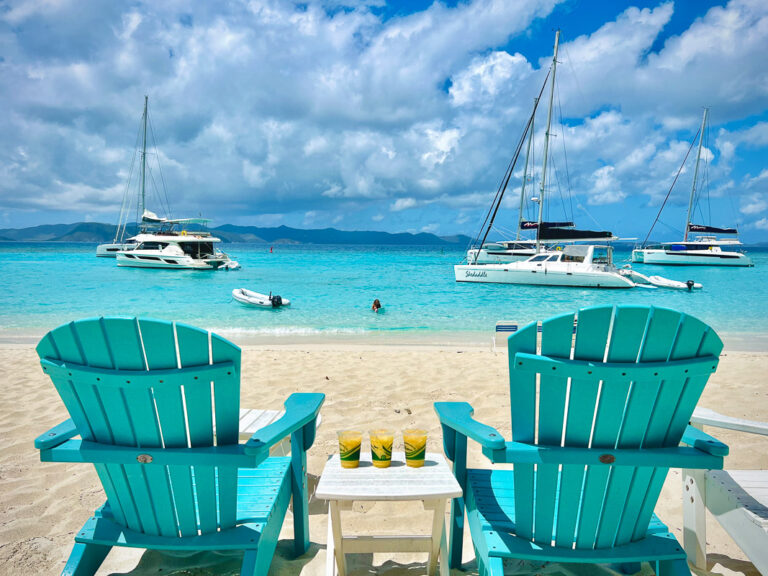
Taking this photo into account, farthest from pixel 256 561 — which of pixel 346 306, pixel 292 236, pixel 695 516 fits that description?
pixel 292 236

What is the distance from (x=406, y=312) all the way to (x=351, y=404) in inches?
373

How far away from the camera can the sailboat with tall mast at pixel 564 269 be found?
19.6 metres

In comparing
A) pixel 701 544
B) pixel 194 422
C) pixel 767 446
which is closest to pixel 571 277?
pixel 767 446

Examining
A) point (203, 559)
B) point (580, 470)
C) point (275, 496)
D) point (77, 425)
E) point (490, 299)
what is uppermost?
point (77, 425)

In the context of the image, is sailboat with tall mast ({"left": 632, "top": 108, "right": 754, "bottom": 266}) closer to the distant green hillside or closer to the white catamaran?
the white catamaran

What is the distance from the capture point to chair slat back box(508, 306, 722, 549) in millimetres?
1361

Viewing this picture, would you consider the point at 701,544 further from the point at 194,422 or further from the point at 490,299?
the point at 490,299

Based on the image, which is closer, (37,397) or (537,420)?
(537,420)

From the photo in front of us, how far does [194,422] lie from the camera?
4.83 ft

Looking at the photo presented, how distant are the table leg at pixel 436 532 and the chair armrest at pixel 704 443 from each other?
87 centimetres

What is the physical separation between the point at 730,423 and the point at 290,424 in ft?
6.23

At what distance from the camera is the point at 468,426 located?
162 cm

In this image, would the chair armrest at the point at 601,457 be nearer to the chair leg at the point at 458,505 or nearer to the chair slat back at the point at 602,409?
the chair slat back at the point at 602,409

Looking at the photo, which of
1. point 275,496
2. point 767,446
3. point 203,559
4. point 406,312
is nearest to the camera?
point 275,496
